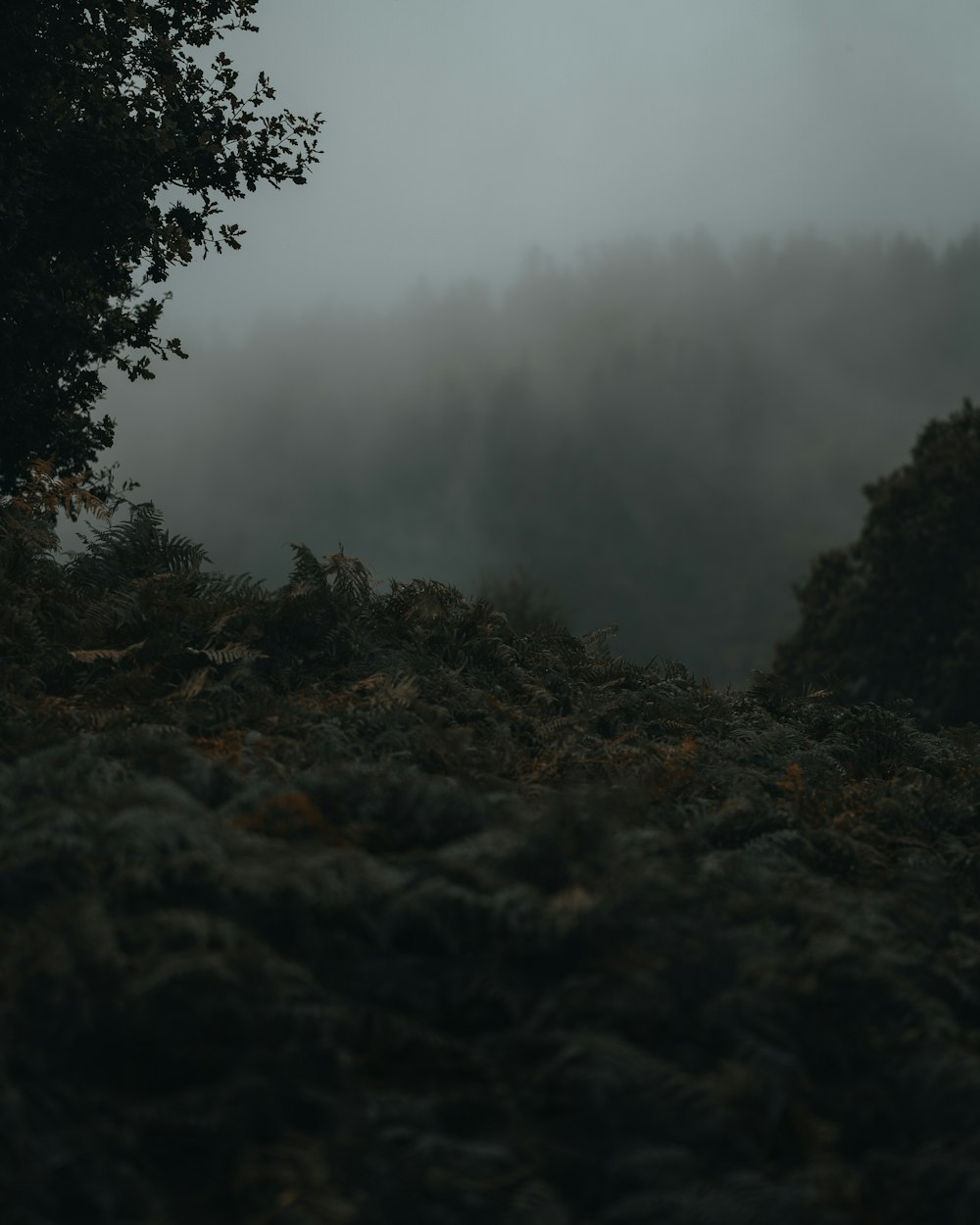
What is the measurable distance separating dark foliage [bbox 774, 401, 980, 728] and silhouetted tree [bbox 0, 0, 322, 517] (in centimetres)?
2605

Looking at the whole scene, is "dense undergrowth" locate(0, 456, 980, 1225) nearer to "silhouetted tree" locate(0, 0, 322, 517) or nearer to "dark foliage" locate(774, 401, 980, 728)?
"silhouetted tree" locate(0, 0, 322, 517)

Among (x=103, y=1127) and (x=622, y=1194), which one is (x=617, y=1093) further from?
(x=103, y=1127)

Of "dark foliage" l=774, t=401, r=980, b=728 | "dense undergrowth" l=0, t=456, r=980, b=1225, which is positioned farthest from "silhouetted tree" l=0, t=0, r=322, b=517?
"dark foliage" l=774, t=401, r=980, b=728

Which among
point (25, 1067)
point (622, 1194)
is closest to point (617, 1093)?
point (622, 1194)

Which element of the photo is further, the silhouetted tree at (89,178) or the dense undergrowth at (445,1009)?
the silhouetted tree at (89,178)

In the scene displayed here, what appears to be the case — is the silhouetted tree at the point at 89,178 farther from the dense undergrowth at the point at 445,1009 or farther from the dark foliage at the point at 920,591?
the dark foliage at the point at 920,591

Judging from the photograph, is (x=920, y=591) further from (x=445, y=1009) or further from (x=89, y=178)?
(x=445, y=1009)

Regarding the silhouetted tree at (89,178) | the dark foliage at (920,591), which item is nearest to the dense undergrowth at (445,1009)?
the silhouetted tree at (89,178)

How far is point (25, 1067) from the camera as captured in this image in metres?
4.23

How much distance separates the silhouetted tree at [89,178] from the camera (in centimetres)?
1279

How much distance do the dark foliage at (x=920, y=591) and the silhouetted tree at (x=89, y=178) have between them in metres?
26.1

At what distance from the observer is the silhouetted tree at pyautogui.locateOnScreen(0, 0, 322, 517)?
1279 centimetres

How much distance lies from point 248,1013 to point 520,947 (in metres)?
1.11

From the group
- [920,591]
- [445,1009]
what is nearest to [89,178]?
[445,1009]
